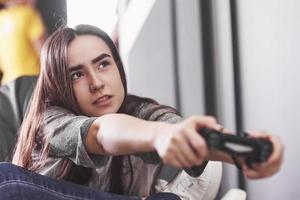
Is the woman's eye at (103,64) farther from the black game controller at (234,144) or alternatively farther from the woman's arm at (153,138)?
the black game controller at (234,144)

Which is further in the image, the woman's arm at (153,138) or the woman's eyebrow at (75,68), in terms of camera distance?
the woman's eyebrow at (75,68)

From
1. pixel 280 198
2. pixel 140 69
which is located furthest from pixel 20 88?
pixel 280 198

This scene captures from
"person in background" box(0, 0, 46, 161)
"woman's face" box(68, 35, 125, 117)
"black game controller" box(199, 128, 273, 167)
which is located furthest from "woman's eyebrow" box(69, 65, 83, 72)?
"black game controller" box(199, 128, 273, 167)

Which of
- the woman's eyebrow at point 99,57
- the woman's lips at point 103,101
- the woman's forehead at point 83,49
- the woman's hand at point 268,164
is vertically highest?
the woman's forehead at point 83,49

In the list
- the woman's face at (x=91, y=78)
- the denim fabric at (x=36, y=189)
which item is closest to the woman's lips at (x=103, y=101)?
the woman's face at (x=91, y=78)

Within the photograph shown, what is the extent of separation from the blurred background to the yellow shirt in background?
0.13ft

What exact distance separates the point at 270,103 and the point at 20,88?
26.8 inches

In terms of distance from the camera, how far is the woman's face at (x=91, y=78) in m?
0.93

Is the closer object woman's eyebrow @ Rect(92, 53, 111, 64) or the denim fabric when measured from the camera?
the denim fabric

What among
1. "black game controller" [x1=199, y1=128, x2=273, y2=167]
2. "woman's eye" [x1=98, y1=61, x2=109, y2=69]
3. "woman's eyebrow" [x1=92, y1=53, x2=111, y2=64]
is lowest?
"black game controller" [x1=199, y1=128, x2=273, y2=167]

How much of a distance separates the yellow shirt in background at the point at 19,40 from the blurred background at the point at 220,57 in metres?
0.04

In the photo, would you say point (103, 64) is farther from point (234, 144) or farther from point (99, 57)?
point (234, 144)

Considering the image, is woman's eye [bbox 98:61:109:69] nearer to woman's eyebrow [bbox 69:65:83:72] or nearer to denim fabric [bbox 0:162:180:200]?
woman's eyebrow [bbox 69:65:83:72]

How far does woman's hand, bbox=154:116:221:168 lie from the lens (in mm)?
480
